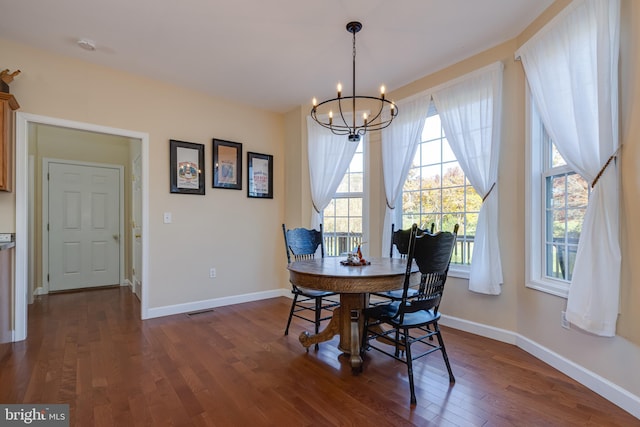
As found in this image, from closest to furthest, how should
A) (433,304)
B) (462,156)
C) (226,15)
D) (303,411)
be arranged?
(303,411), (433,304), (226,15), (462,156)

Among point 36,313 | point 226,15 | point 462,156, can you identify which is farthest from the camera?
point 36,313

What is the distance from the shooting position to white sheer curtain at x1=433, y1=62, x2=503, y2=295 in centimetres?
285

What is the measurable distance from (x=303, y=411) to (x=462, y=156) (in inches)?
101

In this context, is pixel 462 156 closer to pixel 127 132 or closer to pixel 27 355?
pixel 127 132

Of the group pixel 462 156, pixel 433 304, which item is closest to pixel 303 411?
pixel 433 304

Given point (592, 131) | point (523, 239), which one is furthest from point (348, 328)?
point (592, 131)

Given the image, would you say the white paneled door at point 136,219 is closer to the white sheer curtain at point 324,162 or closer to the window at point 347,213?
the white sheer curtain at point 324,162

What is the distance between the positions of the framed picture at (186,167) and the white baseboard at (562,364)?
3183mm

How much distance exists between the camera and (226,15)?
2.49 m

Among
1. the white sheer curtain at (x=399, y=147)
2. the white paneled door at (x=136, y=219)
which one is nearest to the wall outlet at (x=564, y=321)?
the white sheer curtain at (x=399, y=147)

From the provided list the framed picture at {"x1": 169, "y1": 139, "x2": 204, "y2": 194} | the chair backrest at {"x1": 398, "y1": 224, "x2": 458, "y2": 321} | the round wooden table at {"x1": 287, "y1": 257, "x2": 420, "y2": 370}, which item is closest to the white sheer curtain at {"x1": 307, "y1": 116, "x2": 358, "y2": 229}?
the framed picture at {"x1": 169, "y1": 139, "x2": 204, "y2": 194}

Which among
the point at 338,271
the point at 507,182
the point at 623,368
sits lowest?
the point at 623,368

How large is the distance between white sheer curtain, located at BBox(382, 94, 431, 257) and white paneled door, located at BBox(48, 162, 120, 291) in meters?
4.32

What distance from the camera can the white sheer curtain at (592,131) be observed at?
1897mm
